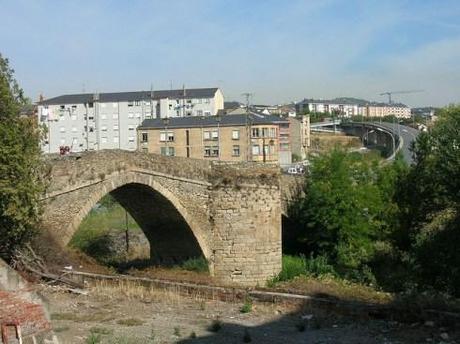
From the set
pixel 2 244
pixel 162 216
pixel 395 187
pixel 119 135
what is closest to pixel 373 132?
pixel 119 135

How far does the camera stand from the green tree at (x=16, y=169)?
12.1 m

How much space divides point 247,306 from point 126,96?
7233cm

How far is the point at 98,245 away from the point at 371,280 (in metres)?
11.0

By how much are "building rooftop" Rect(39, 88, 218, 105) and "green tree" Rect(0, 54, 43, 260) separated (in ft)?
223

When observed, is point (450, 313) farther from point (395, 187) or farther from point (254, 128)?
point (254, 128)

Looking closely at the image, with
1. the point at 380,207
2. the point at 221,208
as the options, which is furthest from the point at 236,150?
the point at 221,208

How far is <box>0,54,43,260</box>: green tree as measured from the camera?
12078 mm

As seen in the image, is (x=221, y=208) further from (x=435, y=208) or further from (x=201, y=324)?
(x=201, y=324)

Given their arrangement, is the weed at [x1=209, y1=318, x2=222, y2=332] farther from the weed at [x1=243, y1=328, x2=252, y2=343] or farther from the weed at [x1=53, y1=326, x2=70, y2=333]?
the weed at [x1=53, y1=326, x2=70, y2=333]

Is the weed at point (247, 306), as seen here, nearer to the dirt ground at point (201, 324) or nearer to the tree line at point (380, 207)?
the dirt ground at point (201, 324)

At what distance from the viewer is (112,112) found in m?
79.8

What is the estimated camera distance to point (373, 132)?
10281cm

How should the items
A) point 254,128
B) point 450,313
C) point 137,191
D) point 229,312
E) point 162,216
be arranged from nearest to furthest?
point 450,313 < point 229,312 < point 137,191 < point 162,216 < point 254,128

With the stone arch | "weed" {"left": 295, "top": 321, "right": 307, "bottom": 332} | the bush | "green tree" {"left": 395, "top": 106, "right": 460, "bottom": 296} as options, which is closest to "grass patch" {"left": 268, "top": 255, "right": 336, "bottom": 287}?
the bush
